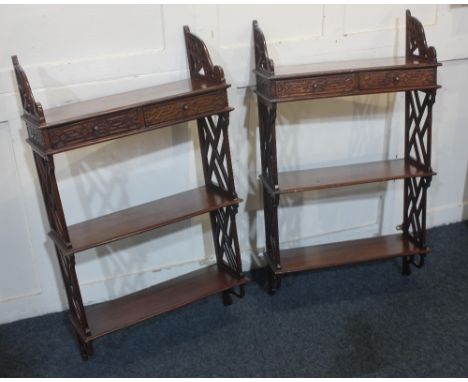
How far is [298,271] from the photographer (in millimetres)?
2814

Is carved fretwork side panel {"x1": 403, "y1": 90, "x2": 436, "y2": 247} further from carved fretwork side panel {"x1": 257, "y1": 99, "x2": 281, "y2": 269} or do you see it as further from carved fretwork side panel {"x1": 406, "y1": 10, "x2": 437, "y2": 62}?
carved fretwork side panel {"x1": 257, "y1": 99, "x2": 281, "y2": 269}

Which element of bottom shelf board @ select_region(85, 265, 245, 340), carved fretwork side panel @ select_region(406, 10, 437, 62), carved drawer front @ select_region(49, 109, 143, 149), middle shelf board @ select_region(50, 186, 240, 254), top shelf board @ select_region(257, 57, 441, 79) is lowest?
bottom shelf board @ select_region(85, 265, 245, 340)

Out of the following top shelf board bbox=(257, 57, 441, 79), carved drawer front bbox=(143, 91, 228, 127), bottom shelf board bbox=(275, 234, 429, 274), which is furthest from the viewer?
bottom shelf board bbox=(275, 234, 429, 274)

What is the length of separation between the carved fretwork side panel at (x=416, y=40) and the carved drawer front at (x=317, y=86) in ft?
1.42

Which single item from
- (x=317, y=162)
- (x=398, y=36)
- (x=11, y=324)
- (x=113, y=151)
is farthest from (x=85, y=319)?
(x=398, y=36)

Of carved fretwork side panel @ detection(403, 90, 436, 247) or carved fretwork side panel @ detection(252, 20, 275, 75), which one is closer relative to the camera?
carved fretwork side panel @ detection(252, 20, 275, 75)

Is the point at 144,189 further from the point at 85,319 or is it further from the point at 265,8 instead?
the point at 265,8

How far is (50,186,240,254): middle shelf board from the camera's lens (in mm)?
2332

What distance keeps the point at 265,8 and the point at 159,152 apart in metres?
0.88

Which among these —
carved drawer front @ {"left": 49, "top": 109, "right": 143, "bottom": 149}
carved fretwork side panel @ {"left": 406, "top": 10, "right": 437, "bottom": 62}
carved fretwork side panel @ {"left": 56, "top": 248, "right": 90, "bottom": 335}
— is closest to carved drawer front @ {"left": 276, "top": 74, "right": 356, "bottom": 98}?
carved fretwork side panel @ {"left": 406, "top": 10, "right": 437, "bottom": 62}

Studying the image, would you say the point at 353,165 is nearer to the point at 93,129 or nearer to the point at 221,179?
the point at 221,179

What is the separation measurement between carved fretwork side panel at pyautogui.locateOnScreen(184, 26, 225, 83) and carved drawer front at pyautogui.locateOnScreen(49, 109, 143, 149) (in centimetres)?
42

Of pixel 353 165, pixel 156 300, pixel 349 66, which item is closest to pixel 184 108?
pixel 349 66

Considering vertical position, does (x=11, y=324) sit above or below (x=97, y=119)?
below
